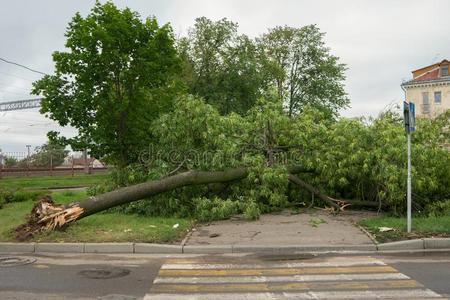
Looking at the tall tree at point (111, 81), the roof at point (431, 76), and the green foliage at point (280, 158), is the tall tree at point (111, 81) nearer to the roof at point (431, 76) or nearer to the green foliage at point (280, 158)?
the green foliage at point (280, 158)

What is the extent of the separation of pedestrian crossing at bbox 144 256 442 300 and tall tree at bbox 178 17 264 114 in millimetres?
24475

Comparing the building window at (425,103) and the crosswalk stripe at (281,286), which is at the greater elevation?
the building window at (425,103)

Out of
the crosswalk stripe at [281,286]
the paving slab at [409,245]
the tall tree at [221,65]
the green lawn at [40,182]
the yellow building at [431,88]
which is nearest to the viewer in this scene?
the crosswalk stripe at [281,286]

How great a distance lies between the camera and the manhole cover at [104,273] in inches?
272

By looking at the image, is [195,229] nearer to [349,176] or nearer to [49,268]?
[49,268]

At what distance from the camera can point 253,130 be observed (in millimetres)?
13719

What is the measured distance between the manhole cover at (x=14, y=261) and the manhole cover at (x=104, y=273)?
140cm

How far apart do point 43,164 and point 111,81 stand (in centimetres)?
2603

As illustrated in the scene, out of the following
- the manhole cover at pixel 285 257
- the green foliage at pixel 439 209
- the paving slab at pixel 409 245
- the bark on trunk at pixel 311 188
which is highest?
the bark on trunk at pixel 311 188

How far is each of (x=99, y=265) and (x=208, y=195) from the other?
18.5ft

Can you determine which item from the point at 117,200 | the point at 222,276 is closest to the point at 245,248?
the point at 222,276

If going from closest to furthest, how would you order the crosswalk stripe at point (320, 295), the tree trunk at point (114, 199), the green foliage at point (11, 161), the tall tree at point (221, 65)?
the crosswalk stripe at point (320, 295)
the tree trunk at point (114, 199)
the tall tree at point (221, 65)
the green foliage at point (11, 161)

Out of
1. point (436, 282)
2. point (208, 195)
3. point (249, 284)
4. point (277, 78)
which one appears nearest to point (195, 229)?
point (208, 195)

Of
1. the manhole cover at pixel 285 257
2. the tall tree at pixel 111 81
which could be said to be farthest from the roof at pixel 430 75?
the manhole cover at pixel 285 257
